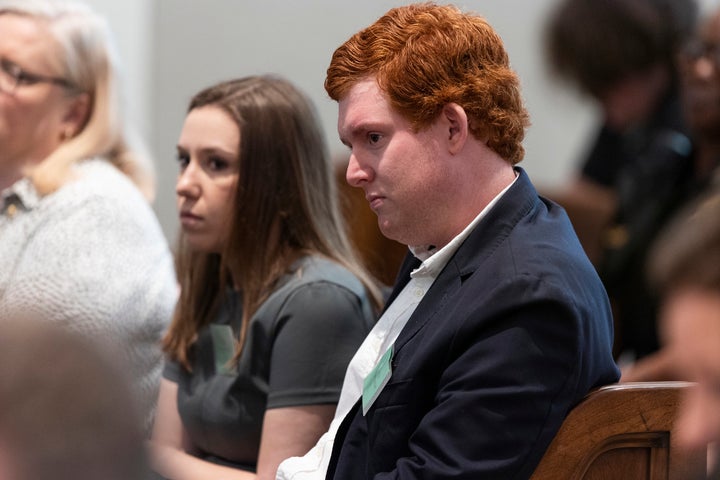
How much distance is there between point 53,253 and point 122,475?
2.05 meters

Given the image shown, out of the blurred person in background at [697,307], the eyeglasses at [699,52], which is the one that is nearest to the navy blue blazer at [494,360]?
the blurred person in background at [697,307]

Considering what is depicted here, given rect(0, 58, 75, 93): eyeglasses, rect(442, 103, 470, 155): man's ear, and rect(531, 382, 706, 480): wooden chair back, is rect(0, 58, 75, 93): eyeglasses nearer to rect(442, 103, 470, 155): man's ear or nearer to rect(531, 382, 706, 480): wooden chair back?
rect(442, 103, 470, 155): man's ear

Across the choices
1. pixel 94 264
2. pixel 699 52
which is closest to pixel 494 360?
pixel 94 264

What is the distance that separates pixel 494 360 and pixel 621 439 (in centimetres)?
23

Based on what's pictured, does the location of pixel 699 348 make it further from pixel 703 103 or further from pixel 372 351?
pixel 703 103

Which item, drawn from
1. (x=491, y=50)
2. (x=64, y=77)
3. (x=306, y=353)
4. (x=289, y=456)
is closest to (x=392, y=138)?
(x=491, y=50)

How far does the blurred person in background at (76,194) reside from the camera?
2840 mm

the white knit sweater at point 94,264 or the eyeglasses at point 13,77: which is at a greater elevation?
the eyeglasses at point 13,77

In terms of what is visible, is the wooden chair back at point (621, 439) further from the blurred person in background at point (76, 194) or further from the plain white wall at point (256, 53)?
the plain white wall at point (256, 53)

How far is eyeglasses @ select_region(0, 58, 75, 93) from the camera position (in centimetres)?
311

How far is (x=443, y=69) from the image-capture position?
1.95m

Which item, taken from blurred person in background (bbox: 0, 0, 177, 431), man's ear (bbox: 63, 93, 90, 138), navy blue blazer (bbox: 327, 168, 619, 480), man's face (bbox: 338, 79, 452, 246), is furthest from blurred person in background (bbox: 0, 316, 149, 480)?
man's ear (bbox: 63, 93, 90, 138)

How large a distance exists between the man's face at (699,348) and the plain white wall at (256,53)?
13.3ft

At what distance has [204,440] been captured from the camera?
257 centimetres
